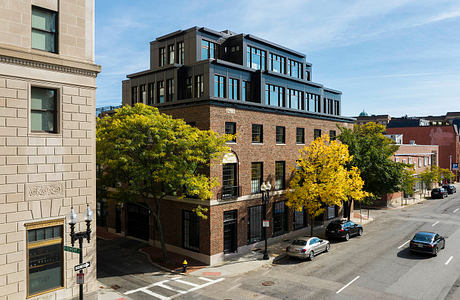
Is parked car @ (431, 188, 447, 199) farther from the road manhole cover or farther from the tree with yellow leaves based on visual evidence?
the road manhole cover

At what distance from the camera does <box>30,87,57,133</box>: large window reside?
1356 centimetres

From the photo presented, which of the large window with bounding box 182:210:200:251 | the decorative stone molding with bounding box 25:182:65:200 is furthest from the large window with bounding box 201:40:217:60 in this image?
the decorative stone molding with bounding box 25:182:65:200

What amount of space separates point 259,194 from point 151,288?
1204 cm

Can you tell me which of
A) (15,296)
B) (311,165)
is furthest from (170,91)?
(15,296)

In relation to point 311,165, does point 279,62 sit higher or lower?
higher

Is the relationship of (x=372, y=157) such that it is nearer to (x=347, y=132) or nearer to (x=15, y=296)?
(x=347, y=132)

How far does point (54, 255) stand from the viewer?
1409 cm

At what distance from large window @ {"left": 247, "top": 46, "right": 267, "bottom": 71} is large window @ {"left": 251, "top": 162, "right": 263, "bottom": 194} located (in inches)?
392

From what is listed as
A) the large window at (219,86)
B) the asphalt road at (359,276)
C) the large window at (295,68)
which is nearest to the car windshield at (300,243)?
the asphalt road at (359,276)

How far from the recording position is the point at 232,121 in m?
26.4

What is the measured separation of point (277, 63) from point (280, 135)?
8990mm

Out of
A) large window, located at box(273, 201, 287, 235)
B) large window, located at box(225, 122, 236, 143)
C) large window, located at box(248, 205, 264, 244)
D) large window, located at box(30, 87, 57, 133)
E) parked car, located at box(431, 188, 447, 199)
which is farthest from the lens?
parked car, located at box(431, 188, 447, 199)

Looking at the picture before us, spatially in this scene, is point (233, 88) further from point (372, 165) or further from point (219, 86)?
point (372, 165)

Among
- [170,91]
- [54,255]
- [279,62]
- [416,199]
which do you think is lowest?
[416,199]
